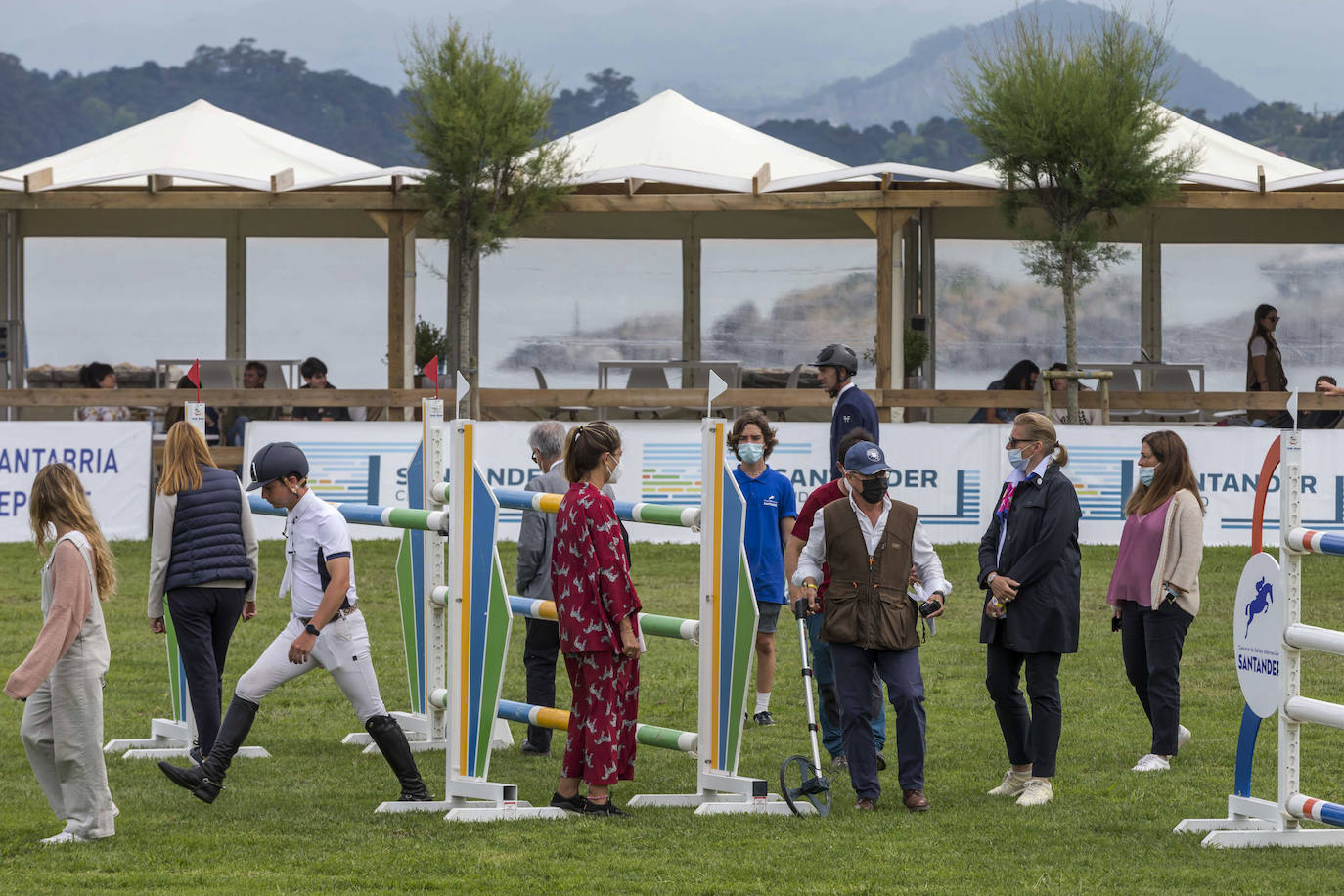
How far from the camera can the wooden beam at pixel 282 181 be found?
64.2 feet

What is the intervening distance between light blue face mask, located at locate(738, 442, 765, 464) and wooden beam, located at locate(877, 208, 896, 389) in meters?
9.90

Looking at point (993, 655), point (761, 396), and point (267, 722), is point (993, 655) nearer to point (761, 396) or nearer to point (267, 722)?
point (267, 722)

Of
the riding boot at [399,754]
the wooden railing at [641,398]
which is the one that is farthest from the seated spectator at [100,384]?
the riding boot at [399,754]

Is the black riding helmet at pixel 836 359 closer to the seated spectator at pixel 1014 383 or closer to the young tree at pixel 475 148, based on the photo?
the young tree at pixel 475 148

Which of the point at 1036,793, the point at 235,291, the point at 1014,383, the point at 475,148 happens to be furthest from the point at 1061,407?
the point at 1036,793

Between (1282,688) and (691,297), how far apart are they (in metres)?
17.2

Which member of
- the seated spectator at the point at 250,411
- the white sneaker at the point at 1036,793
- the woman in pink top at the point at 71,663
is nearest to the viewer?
the woman in pink top at the point at 71,663

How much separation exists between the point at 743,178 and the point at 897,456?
4466mm

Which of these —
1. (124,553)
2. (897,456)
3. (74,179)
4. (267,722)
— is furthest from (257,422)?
(267,722)

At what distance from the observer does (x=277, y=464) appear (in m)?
7.72

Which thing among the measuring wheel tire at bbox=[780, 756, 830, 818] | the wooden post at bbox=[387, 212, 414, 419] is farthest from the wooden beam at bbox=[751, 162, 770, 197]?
the measuring wheel tire at bbox=[780, 756, 830, 818]

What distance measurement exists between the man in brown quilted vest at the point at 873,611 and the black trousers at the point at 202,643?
2887 millimetres

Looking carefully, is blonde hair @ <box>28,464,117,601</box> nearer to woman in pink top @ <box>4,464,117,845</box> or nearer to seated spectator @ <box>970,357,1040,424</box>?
woman in pink top @ <box>4,464,117,845</box>

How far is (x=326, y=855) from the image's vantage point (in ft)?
22.5
